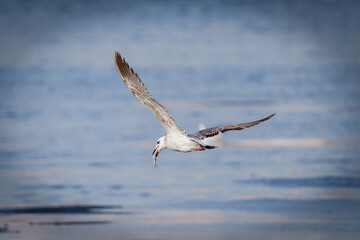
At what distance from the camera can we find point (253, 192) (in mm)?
12422

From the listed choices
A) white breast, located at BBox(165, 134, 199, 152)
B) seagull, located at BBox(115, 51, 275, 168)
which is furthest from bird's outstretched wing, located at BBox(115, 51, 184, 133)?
white breast, located at BBox(165, 134, 199, 152)

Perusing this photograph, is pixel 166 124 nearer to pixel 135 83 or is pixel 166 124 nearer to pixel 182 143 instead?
pixel 182 143

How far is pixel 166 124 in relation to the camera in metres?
10.1

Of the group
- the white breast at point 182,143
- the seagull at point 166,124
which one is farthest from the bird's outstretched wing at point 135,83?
the white breast at point 182,143

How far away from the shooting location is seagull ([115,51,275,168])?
32.2ft

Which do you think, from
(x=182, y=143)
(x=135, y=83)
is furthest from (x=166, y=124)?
(x=135, y=83)

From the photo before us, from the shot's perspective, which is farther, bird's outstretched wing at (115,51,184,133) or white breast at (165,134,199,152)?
white breast at (165,134,199,152)

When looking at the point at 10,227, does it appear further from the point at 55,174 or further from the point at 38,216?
the point at 55,174

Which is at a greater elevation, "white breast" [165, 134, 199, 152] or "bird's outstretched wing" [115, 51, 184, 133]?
"bird's outstretched wing" [115, 51, 184, 133]

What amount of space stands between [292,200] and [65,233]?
127 inches

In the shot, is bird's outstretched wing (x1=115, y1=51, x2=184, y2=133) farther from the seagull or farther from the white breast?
the white breast

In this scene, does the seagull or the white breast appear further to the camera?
the white breast

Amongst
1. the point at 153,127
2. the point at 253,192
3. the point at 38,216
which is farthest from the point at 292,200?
the point at 153,127

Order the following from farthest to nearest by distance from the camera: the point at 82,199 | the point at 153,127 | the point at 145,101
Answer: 1. the point at 153,127
2. the point at 82,199
3. the point at 145,101
